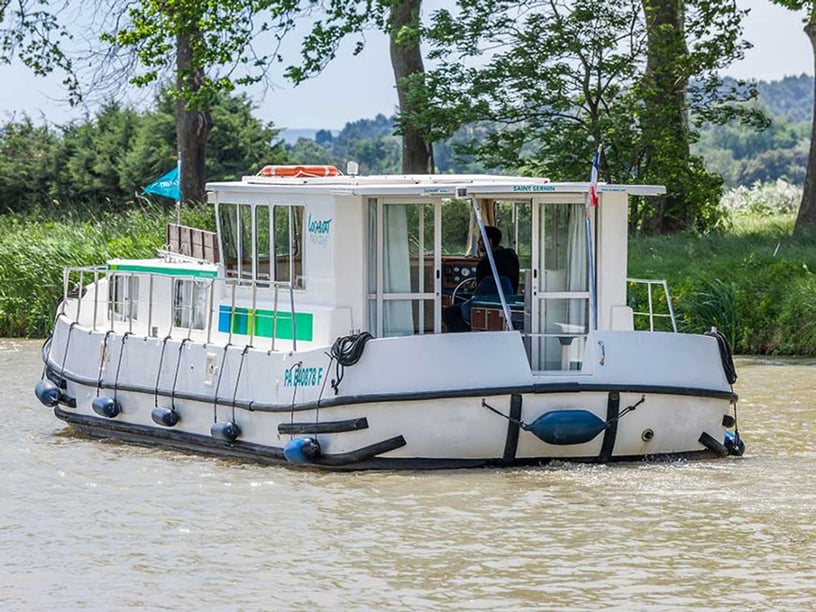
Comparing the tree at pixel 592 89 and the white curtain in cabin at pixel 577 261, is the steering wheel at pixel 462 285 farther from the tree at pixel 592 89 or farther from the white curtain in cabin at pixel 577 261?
the tree at pixel 592 89

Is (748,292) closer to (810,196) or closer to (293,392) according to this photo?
(810,196)

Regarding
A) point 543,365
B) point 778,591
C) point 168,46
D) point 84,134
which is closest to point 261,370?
point 543,365

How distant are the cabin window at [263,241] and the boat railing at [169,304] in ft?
0.43

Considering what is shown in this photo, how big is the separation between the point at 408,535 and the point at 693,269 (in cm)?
1409

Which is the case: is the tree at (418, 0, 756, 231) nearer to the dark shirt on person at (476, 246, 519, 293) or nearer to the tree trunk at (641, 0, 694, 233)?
the tree trunk at (641, 0, 694, 233)

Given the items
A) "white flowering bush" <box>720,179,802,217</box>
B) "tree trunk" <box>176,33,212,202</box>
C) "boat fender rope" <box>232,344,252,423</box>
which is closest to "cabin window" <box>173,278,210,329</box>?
"boat fender rope" <box>232,344,252,423</box>

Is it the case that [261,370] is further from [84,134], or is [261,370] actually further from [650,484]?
[84,134]

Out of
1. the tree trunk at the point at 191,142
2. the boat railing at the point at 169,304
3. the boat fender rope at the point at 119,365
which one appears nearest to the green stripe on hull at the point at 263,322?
the boat railing at the point at 169,304

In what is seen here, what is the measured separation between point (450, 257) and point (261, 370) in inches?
110

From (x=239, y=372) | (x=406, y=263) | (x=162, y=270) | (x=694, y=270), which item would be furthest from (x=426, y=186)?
(x=694, y=270)

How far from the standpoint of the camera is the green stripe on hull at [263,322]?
1585cm

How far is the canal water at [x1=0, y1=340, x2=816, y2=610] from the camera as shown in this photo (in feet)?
36.6

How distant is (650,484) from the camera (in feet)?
46.7

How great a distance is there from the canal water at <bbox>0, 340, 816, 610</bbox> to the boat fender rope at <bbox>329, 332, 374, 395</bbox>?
87cm
